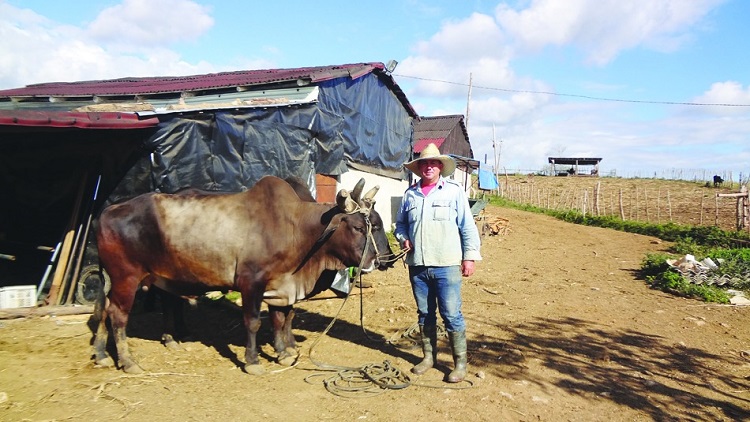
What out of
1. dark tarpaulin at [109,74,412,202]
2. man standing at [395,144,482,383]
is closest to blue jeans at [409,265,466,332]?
man standing at [395,144,482,383]

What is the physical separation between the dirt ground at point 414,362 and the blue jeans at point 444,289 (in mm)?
596

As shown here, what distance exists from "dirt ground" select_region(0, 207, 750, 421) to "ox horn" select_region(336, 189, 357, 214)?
160 centimetres

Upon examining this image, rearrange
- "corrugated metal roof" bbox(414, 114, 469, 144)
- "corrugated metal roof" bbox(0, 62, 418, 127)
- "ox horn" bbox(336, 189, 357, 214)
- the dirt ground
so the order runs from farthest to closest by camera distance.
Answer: "corrugated metal roof" bbox(414, 114, 469, 144) < "corrugated metal roof" bbox(0, 62, 418, 127) < "ox horn" bbox(336, 189, 357, 214) < the dirt ground

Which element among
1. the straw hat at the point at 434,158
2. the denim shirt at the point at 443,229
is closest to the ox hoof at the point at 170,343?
the denim shirt at the point at 443,229

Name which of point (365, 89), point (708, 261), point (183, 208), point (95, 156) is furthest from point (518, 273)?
point (95, 156)

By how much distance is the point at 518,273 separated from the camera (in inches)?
414

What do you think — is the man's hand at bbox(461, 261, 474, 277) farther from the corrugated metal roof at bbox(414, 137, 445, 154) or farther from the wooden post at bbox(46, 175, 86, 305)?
the corrugated metal roof at bbox(414, 137, 445, 154)

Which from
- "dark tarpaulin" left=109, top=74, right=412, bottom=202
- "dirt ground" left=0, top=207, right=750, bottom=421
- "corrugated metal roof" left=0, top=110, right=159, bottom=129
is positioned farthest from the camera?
"dark tarpaulin" left=109, top=74, right=412, bottom=202

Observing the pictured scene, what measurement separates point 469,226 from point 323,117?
17.7ft

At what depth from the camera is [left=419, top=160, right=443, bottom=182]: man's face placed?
187 inches

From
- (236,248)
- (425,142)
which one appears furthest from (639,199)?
(236,248)

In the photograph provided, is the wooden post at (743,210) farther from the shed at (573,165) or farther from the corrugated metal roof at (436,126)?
the shed at (573,165)

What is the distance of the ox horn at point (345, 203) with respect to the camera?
197 inches

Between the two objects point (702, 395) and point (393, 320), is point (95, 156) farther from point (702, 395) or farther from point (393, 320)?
point (702, 395)
